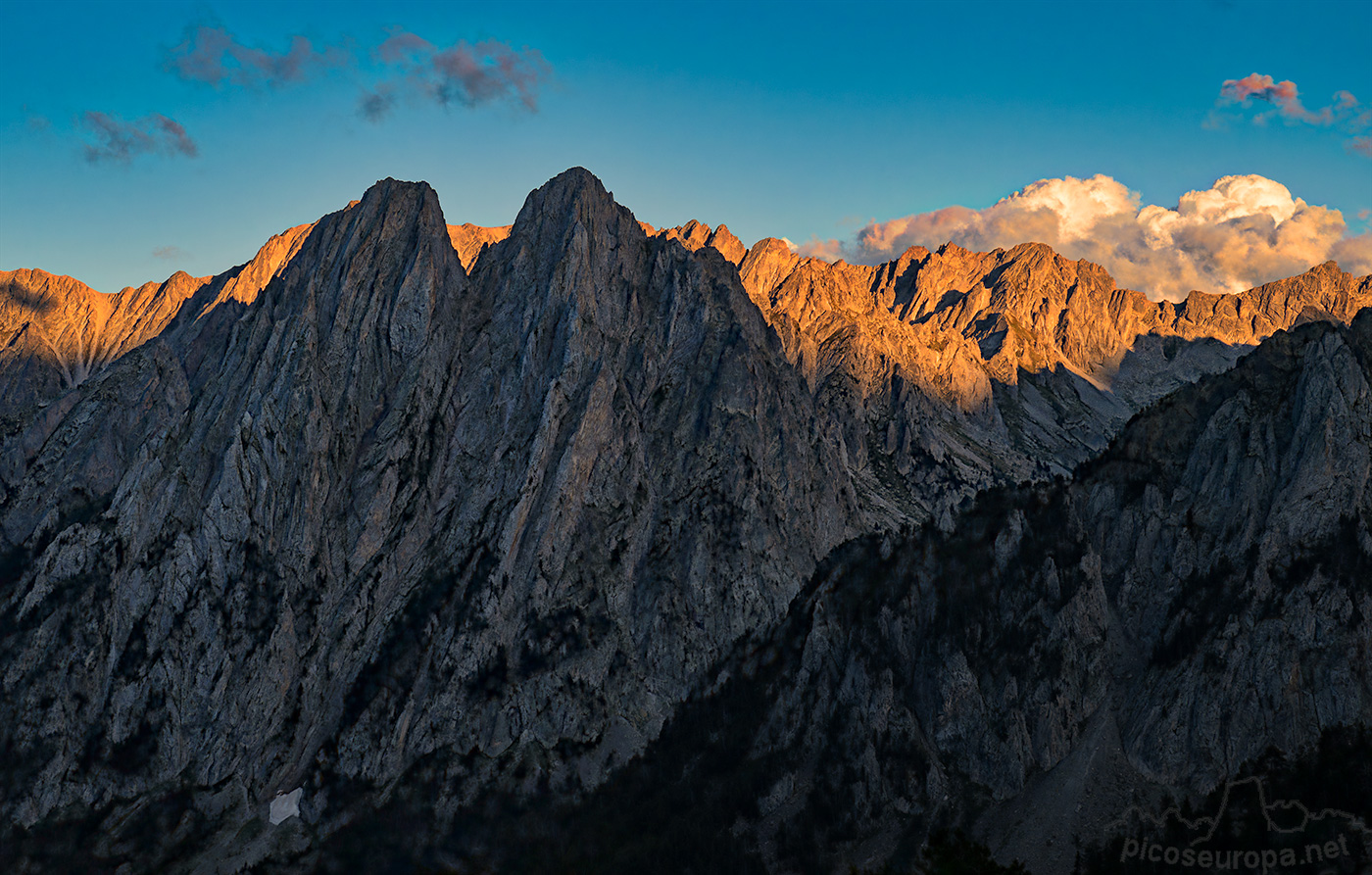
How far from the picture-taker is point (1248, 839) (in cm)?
10575

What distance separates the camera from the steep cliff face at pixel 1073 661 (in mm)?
116812

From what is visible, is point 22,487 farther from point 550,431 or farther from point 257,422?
point 550,431

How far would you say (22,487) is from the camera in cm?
19925

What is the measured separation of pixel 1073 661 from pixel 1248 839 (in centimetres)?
2972

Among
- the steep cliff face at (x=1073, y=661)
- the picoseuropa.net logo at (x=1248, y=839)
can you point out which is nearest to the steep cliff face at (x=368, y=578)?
the steep cliff face at (x=1073, y=661)

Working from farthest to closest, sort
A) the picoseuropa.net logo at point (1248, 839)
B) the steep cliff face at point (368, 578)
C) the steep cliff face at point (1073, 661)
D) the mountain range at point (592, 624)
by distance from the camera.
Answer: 1. the steep cliff face at point (368, 578)
2. the mountain range at point (592, 624)
3. the steep cliff face at point (1073, 661)
4. the picoseuropa.net logo at point (1248, 839)

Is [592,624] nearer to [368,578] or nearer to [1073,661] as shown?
[368,578]

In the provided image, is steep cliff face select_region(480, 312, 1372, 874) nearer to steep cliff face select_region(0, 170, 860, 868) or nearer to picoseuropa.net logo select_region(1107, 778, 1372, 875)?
picoseuropa.net logo select_region(1107, 778, 1372, 875)

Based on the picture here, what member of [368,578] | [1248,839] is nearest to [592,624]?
→ [368,578]

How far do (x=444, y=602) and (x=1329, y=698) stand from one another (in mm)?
135444

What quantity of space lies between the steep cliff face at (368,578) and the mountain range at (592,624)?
648 mm

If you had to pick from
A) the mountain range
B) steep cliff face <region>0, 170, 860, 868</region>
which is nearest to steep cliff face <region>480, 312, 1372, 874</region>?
the mountain range

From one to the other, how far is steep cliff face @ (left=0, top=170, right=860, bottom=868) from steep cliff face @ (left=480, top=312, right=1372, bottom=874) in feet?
82.7

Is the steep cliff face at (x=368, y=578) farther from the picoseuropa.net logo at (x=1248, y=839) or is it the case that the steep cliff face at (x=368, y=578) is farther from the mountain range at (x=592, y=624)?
the picoseuropa.net logo at (x=1248, y=839)
